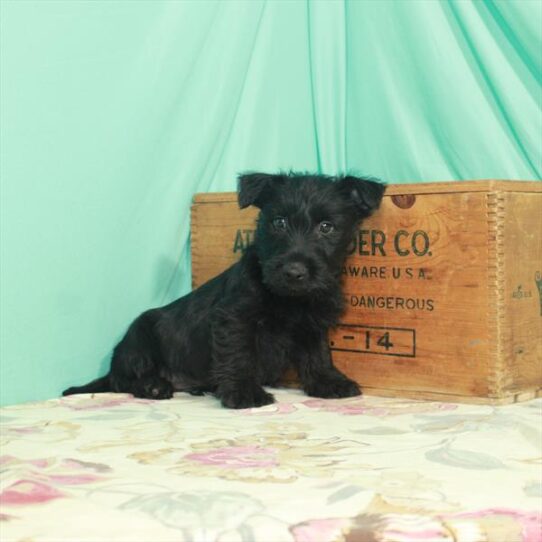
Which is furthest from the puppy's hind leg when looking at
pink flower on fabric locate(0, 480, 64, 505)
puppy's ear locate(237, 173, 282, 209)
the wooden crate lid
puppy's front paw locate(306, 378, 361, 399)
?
pink flower on fabric locate(0, 480, 64, 505)

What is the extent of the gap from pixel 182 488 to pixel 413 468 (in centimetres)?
51

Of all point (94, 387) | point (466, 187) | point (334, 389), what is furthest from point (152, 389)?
point (466, 187)

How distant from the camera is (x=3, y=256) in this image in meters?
2.91

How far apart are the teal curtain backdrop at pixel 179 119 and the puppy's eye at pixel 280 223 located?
68 centimetres

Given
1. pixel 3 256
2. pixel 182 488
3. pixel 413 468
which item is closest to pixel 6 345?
pixel 3 256

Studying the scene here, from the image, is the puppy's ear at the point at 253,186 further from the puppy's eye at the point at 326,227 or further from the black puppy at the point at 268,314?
the puppy's eye at the point at 326,227

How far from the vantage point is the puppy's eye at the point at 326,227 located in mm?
2836

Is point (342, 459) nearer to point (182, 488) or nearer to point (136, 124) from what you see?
point (182, 488)

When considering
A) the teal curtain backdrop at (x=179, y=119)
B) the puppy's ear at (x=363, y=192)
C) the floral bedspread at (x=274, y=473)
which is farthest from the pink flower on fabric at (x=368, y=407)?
the teal curtain backdrop at (x=179, y=119)

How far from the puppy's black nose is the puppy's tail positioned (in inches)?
32.1

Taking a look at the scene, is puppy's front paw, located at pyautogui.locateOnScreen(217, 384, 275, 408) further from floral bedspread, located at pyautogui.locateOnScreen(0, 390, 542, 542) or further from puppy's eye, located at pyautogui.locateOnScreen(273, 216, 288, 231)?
puppy's eye, located at pyautogui.locateOnScreen(273, 216, 288, 231)

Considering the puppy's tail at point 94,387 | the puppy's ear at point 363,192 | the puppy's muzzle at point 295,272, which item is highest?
the puppy's ear at point 363,192

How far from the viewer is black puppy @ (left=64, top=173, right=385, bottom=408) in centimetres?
276

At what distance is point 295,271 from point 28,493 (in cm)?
113
